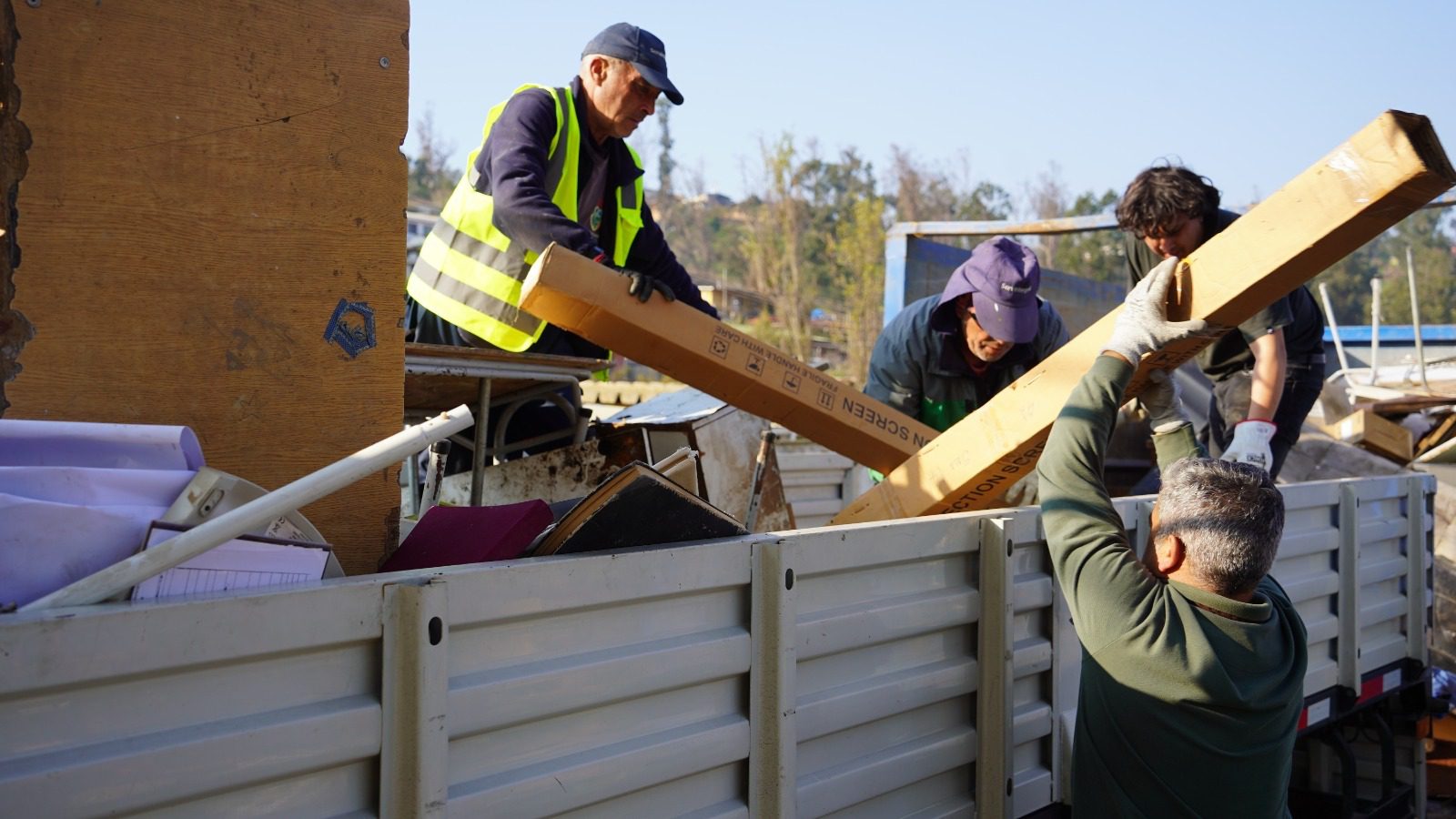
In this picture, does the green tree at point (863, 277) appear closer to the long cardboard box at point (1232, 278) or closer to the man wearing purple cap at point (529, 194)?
the man wearing purple cap at point (529, 194)

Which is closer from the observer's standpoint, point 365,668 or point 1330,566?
point 365,668

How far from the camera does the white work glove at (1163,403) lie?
2.96 metres

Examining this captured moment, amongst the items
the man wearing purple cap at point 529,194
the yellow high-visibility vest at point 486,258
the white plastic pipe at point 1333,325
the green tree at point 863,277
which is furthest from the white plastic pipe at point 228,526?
the green tree at point 863,277

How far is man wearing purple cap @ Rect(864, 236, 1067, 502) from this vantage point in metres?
3.83

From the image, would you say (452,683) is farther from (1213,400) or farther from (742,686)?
(1213,400)

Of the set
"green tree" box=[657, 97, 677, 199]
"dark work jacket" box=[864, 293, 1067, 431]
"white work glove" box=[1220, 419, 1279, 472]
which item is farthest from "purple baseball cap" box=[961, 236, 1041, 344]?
"green tree" box=[657, 97, 677, 199]

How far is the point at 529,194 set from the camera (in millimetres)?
3303

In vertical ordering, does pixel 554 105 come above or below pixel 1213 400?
above

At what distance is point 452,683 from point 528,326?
1.98m

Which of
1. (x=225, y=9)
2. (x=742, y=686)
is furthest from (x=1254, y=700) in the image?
(x=225, y=9)

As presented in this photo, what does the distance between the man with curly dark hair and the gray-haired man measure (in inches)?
37.6

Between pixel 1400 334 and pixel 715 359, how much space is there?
1088 centimetres

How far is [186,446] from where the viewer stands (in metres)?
1.82

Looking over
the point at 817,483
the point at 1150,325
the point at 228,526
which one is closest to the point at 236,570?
the point at 228,526
